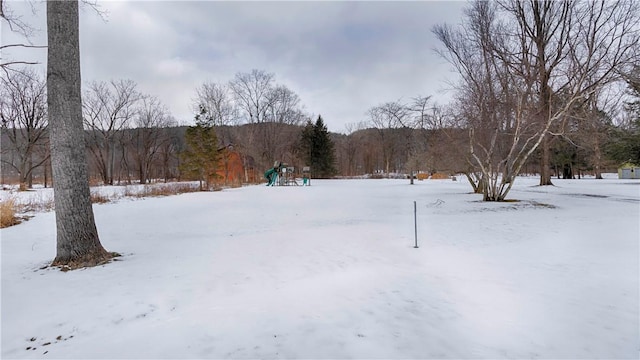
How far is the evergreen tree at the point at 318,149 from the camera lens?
4900cm

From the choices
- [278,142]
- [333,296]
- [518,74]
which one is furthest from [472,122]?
[278,142]

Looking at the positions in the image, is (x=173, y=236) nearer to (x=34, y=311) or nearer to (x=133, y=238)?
(x=133, y=238)

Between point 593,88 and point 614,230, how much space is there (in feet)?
24.2

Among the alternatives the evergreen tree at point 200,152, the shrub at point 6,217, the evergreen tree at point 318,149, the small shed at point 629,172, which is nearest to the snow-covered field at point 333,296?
the shrub at point 6,217

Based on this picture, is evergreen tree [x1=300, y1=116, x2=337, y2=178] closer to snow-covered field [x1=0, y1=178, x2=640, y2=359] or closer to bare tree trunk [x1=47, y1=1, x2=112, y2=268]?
snow-covered field [x1=0, y1=178, x2=640, y2=359]

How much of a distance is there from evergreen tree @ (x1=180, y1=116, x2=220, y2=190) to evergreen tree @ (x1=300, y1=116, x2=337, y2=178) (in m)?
25.8

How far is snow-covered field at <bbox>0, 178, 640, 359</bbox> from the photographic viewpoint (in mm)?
2758

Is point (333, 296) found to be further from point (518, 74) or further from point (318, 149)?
point (318, 149)

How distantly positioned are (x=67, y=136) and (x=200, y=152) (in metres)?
19.3

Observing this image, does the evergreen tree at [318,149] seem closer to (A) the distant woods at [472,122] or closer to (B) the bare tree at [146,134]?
(A) the distant woods at [472,122]

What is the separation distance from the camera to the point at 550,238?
6938mm

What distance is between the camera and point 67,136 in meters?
4.84

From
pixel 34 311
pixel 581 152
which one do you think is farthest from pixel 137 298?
pixel 581 152

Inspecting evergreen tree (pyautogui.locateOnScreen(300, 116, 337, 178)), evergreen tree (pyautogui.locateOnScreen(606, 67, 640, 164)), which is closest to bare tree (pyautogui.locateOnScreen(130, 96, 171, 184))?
evergreen tree (pyautogui.locateOnScreen(300, 116, 337, 178))
